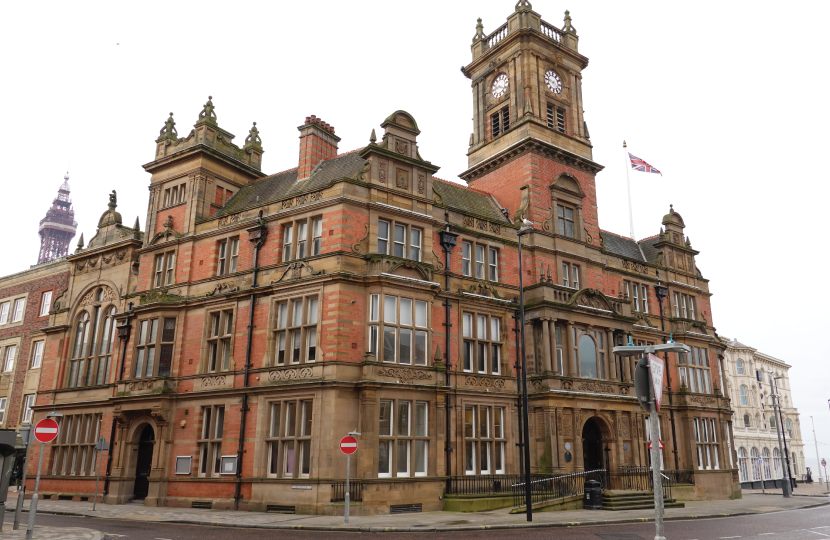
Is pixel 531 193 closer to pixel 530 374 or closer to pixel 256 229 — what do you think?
pixel 530 374

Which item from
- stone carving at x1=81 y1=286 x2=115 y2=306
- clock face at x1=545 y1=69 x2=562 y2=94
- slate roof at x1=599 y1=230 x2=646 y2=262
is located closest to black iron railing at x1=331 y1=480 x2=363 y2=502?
stone carving at x1=81 y1=286 x2=115 y2=306

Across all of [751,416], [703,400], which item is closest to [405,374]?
[703,400]

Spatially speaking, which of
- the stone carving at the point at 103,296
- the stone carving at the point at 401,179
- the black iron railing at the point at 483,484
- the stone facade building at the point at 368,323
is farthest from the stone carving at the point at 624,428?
the stone carving at the point at 103,296

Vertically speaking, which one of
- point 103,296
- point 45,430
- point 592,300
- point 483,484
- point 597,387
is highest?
point 103,296

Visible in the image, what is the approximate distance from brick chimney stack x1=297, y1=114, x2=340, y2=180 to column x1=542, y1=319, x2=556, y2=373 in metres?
13.9

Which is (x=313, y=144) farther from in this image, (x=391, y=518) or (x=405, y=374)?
(x=391, y=518)

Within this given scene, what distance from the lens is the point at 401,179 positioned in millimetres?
29625

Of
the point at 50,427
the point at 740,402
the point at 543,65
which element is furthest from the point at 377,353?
the point at 740,402

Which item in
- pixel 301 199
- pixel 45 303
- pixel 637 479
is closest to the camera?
pixel 301 199

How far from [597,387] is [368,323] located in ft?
44.5

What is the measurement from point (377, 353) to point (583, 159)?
63.5ft

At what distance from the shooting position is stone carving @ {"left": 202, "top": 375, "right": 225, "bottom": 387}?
28891 mm

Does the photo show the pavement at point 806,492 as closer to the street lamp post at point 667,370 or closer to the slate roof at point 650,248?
the street lamp post at point 667,370

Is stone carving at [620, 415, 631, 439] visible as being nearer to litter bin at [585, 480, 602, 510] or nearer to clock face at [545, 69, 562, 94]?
litter bin at [585, 480, 602, 510]
